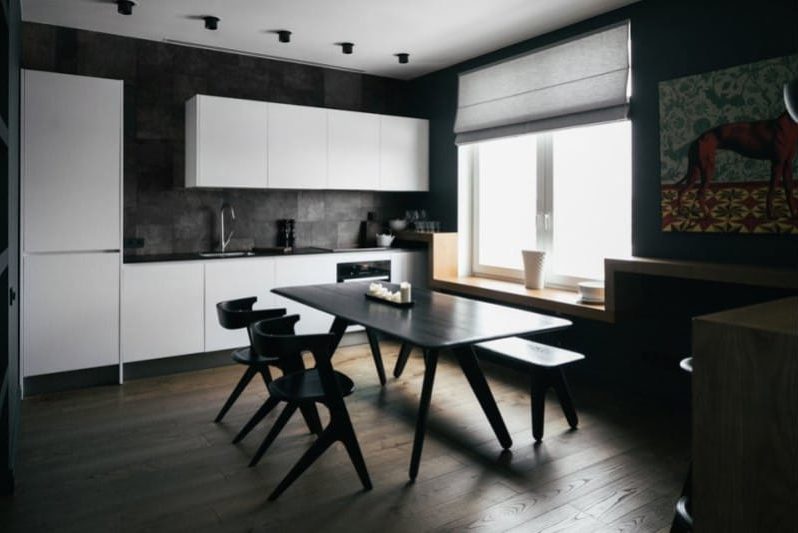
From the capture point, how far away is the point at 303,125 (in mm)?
5199

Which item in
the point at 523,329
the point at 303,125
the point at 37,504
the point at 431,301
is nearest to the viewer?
the point at 37,504

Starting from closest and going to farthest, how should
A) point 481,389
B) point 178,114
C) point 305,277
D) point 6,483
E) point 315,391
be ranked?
1. point 6,483
2. point 315,391
3. point 481,389
4. point 178,114
5. point 305,277

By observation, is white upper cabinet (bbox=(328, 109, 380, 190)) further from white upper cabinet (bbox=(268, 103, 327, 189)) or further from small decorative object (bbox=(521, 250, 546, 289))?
small decorative object (bbox=(521, 250, 546, 289))

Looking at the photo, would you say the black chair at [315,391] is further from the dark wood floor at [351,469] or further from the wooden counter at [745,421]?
the wooden counter at [745,421]

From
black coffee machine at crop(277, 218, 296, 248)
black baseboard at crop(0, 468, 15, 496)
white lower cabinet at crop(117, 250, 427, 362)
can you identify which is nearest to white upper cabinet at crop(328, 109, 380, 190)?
black coffee machine at crop(277, 218, 296, 248)

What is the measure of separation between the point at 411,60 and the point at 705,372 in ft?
14.8

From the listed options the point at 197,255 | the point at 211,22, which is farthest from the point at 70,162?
the point at 211,22

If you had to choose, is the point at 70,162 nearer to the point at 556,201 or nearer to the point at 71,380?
the point at 71,380

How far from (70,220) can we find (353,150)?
248 centimetres

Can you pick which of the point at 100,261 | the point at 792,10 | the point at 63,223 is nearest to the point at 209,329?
the point at 100,261

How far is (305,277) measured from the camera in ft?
16.7

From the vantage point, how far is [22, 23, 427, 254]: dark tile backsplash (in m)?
4.65

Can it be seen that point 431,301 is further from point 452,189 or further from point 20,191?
point 20,191

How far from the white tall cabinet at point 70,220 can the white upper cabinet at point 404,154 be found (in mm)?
2433
